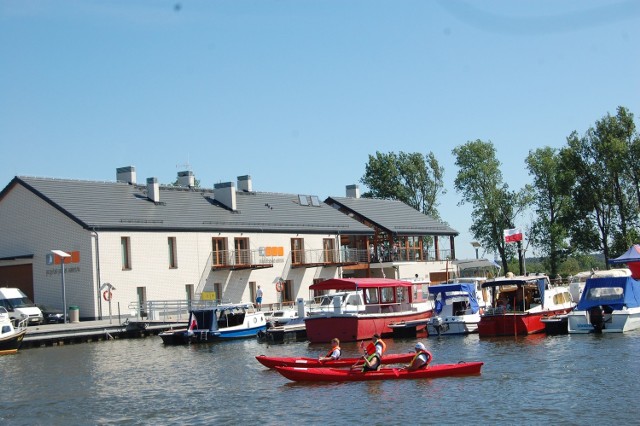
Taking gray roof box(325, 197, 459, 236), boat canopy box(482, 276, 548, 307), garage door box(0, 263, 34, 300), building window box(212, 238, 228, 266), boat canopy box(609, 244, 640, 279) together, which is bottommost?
boat canopy box(482, 276, 548, 307)

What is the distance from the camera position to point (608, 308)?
41.9 meters

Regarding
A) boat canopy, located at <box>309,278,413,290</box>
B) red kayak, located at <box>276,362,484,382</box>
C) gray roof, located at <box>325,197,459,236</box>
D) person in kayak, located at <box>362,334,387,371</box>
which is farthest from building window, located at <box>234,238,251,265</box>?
person in kayak, located at <box>362,334,387,371</box>

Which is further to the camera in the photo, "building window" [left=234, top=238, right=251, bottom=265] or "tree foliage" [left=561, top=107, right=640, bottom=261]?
"tree foliage" [left=561, top=107, right=640, bottom=261]

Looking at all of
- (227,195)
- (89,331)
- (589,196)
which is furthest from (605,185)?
(89,331)

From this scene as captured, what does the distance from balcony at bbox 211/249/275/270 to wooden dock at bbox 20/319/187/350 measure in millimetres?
8627

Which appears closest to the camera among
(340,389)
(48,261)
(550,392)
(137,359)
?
(550,392)

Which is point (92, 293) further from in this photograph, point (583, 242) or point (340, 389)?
point (583, 242)

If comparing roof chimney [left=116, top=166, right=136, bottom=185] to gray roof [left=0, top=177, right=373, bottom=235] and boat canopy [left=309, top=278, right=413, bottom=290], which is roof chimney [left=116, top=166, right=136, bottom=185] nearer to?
gray roof [left=0, top=177, right=373, bottom=235]

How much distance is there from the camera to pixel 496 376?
98.3 ft

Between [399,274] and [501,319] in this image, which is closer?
[501,319]

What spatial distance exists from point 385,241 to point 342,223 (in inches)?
213

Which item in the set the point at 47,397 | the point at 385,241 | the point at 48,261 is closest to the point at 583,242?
the point at 385,241

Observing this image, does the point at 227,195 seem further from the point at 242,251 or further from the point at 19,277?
the point at 19,277

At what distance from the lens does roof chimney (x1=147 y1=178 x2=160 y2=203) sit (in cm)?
6144
